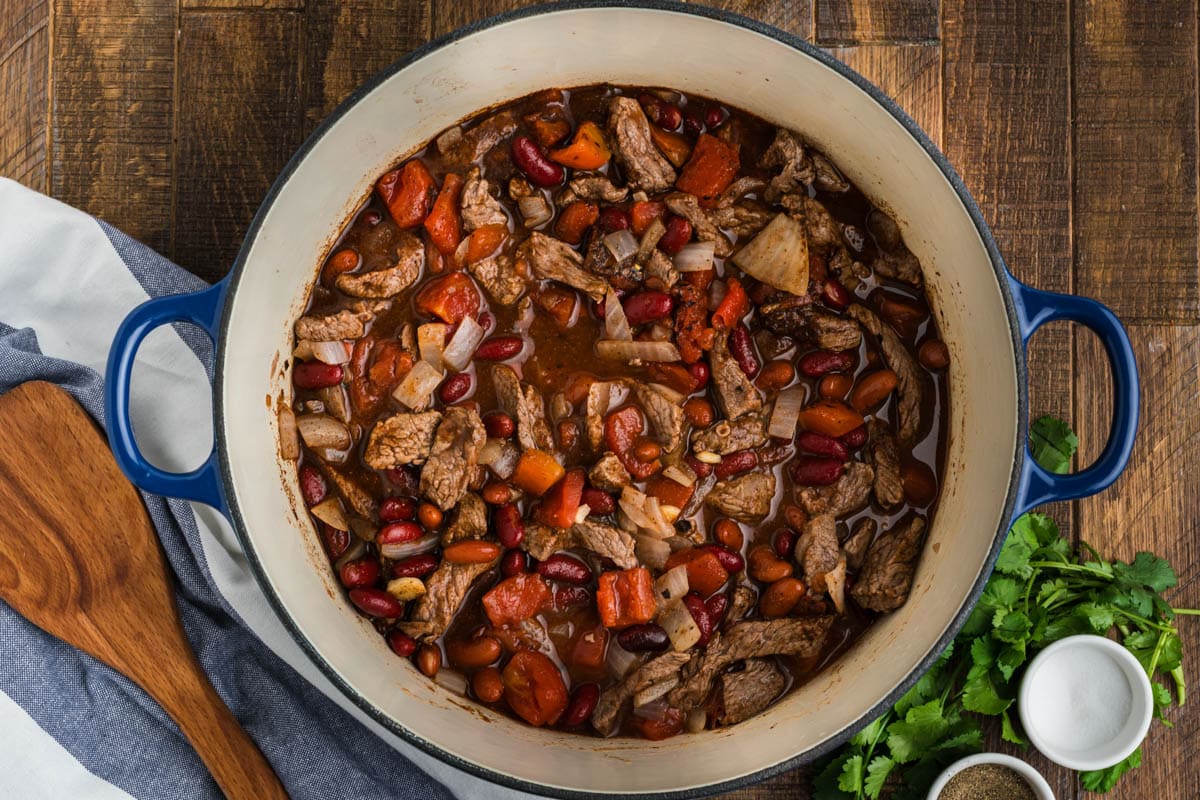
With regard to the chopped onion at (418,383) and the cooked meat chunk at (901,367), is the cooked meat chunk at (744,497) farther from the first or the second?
the chopped onion at (418,383)

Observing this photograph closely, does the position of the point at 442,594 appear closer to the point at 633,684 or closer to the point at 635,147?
the point at 633,684

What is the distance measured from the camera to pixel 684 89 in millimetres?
3336

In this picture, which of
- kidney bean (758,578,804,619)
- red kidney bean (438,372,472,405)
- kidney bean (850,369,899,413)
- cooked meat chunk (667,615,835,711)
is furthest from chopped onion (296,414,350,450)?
kidney bean (850,369,899,413)

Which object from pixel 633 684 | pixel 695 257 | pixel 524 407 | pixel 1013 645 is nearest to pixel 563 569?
pixel 633 684

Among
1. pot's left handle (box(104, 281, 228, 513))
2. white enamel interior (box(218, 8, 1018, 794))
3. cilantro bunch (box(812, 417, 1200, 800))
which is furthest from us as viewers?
cilantro bunch (box(812, 417, 1200, 800))

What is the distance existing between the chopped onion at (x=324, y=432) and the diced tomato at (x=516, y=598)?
704mm

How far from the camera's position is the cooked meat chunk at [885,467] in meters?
3.30

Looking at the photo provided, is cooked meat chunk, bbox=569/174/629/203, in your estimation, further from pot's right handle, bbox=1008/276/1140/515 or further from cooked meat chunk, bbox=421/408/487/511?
pot's right handle, bbox=1008/276/1140/515

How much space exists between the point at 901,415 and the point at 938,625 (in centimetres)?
70

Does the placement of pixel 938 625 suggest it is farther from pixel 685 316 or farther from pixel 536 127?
pixel 536 127

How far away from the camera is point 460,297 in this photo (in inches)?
128

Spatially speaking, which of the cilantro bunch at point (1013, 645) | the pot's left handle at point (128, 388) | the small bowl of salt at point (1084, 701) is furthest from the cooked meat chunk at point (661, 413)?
the small bowl of salt at point (1084, 701)

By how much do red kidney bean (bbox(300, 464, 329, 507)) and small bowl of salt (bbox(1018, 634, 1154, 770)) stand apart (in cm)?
250

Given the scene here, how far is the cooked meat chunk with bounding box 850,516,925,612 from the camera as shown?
327 cm
